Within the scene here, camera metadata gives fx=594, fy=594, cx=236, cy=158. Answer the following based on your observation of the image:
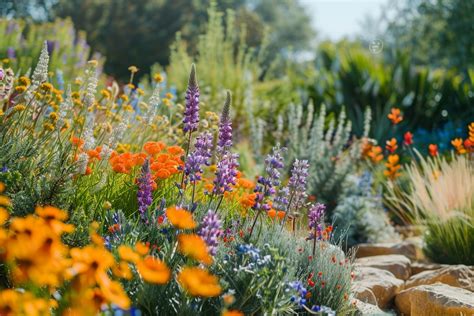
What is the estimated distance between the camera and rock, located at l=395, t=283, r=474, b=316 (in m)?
3.40

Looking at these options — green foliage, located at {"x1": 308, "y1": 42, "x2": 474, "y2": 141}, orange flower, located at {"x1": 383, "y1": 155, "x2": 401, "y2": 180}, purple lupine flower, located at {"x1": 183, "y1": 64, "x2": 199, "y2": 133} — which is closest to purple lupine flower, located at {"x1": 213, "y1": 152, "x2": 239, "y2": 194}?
purple lupine flower, located at {"x1": 183, "y1": 64, "x2": 199, "y2": 133}

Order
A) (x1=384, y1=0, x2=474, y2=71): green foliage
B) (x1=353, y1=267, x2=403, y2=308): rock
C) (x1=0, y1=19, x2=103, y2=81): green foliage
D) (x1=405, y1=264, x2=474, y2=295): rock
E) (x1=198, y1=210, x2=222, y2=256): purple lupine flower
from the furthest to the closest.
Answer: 1. (x1=384, y1=0, x2=474, y2=71): green foliage
2. (x1=0, y1=19, x2=103, y2=81): green foliage
3. (x1=405, y1=264, x2=474, y2=295): rock
4. (x1=353, y1=267, x2=403, y2=308): rock
5. (x1=198, y1=210, x2=222, y2=256): purple lupine flower

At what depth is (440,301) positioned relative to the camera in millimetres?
3449

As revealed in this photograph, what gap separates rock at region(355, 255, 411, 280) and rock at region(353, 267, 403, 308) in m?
0.26

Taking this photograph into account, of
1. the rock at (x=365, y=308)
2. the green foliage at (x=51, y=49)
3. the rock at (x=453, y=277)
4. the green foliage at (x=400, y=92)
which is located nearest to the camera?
the rock at (x=365, y=308)

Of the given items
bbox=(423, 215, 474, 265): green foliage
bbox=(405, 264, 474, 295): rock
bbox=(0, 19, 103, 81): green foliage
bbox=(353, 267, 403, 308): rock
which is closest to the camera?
bbox=(353, 267, 403, 308): rock

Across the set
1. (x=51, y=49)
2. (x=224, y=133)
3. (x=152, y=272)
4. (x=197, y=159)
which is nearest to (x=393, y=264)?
(x=224, y=133)

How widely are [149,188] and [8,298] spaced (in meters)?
1.55

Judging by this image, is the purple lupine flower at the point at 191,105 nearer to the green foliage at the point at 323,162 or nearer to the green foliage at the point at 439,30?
the green foliage at the point at 323,162

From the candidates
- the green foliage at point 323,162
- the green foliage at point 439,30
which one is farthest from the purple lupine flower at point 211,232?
the green foliage at point 439,30

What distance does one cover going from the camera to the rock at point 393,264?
472 cm

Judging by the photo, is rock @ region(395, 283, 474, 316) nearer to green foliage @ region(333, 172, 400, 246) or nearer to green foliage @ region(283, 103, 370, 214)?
green foliage @ region(333, 172, 400, 246)

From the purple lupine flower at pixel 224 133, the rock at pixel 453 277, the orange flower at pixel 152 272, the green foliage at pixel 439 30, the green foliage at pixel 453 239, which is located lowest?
the rock at pixel 453 277

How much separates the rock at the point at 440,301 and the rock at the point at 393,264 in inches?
37.5
